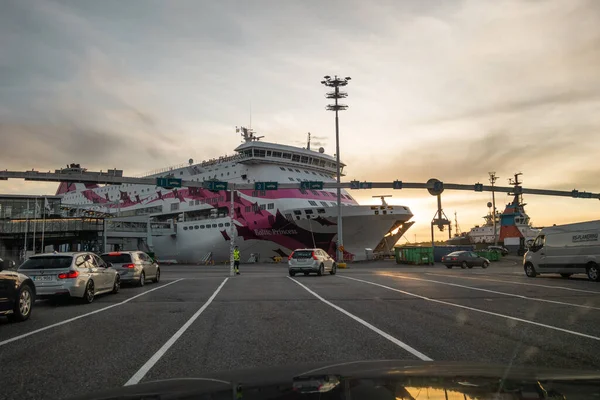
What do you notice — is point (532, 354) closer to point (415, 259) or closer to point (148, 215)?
point (415, 259)

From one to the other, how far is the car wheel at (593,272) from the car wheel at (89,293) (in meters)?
17.8

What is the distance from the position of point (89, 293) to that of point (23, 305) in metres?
3.20

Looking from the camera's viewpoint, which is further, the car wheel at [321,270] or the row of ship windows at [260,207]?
the row of ship windows at [260,207]

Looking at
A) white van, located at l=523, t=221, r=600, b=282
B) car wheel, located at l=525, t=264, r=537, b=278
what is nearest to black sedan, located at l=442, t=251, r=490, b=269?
white van, located at l=523, t=221, r=600, b=282

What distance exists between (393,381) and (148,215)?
51.1 meters

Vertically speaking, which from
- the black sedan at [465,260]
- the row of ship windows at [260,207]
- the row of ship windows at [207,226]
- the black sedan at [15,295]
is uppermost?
the row of ship windows at [260,207]

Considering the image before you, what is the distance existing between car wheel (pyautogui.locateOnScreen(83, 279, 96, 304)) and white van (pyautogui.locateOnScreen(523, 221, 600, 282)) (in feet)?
58.3

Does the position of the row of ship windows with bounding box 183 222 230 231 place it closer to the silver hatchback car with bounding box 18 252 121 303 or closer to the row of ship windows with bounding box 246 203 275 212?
the row of ship windows with bounding box 246 203 275 212

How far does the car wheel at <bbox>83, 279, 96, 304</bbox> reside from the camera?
39.2 ft

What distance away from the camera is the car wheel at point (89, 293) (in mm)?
11938

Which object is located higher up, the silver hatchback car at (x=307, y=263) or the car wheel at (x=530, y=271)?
the silver hatchback car at (x=307, y=263)

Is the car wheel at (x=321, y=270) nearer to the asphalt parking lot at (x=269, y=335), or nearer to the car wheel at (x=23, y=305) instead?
the asphalt parking lot at (x=269, y=335)

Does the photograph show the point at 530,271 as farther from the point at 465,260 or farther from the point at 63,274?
the point at 63,274

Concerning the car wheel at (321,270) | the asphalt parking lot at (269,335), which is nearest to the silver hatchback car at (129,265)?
the asphalt parking lot at (269,335)
